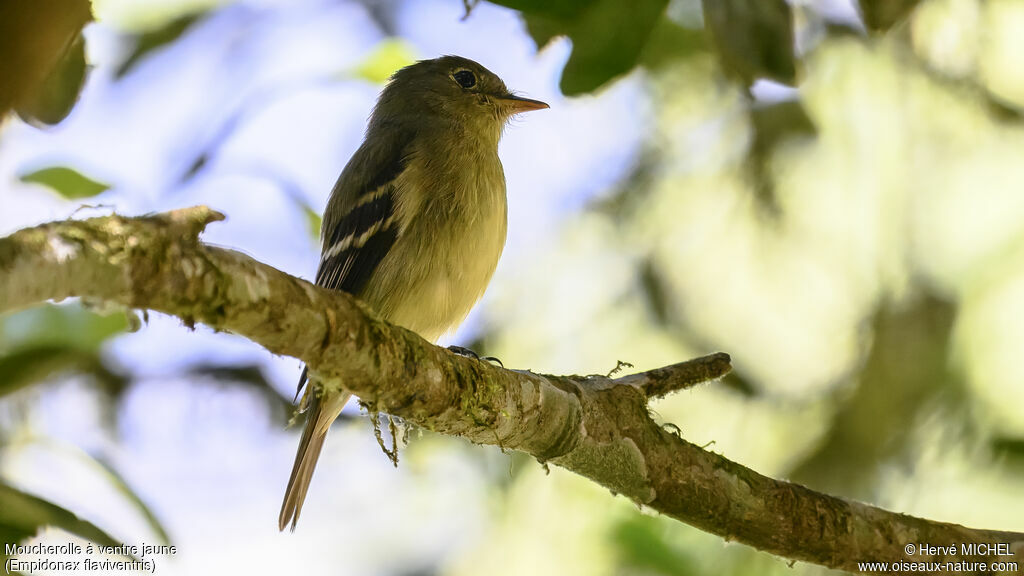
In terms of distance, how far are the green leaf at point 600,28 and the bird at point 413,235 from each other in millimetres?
1113

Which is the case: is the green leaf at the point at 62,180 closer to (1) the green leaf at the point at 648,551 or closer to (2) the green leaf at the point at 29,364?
(2) the green leaf at the point at 29,364

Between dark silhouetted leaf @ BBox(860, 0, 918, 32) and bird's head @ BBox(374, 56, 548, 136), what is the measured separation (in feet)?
7.61

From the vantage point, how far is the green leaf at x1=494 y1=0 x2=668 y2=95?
310cm

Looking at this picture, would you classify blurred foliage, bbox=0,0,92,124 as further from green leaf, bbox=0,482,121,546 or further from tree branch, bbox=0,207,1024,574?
green leaf, bbox=0,482,121,546

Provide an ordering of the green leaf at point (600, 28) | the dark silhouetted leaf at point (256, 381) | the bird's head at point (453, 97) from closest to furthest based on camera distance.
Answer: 1. the green leaf at point (600, 28)
2. the bird's head at point (453, 97)
3. the dark silhouetted leaf at point (256, 381)

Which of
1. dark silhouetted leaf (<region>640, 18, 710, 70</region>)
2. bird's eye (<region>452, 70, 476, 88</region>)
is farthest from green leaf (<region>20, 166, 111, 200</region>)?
dark silhouetted leaf (<region>640, 18, 710, 70</region>)

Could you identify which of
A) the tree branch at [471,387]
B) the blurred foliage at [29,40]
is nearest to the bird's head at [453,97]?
the tree branch at [471,387]

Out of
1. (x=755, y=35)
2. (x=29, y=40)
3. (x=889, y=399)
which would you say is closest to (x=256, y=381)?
(x=889, y=399)

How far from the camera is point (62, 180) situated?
3127 mm

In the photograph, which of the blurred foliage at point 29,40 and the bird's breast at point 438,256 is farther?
the bird's breast at point 438,256

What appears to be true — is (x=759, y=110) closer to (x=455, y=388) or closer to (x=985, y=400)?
(x=985, y=400)

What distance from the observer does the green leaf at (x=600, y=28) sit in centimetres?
310

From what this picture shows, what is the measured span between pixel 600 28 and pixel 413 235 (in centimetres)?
137

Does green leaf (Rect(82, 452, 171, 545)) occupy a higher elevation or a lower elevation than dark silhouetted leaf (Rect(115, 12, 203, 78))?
lower
